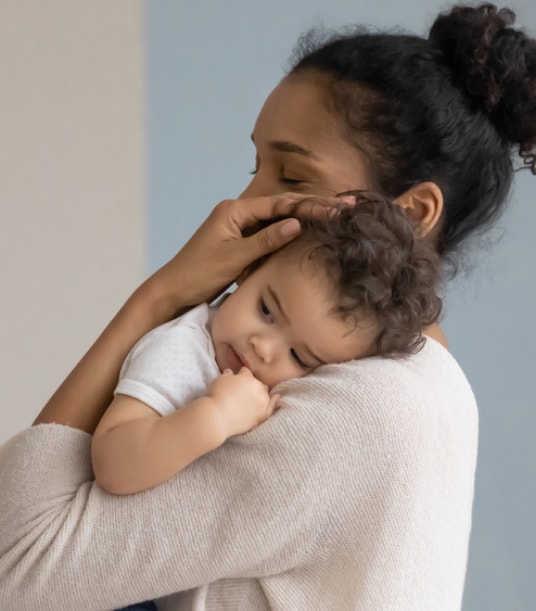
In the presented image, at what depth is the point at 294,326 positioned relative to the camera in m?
1.00

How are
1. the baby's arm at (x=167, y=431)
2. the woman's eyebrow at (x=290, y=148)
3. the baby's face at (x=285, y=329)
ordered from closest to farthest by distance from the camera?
1. the baby's arm at (x=167, y=431)
2. the baby's face at (x=285, y=329)
3. the woman's eyebrow at (x=290, y=148)

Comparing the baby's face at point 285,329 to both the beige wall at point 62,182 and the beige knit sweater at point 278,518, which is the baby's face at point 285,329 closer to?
the beige knit sweater at point 278,518

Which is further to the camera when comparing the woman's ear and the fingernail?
the woman's ear

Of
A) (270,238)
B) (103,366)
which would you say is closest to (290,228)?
(270,238)

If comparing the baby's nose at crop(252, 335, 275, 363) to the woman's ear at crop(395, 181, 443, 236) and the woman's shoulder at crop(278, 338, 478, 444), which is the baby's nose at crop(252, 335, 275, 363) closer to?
the woman's shoulder at crop(278, 338, 478, 444)

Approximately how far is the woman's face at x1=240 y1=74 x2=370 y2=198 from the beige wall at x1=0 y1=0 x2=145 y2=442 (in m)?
1.12

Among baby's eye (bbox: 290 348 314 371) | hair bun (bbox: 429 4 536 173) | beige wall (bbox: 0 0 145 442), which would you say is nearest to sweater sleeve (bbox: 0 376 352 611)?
baby's eye (bbox: 290 348 314 371)

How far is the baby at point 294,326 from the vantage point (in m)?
0.94

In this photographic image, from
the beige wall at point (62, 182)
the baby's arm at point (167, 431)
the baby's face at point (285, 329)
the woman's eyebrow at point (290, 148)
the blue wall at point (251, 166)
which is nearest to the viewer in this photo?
the baby's arm at point (167, 431)

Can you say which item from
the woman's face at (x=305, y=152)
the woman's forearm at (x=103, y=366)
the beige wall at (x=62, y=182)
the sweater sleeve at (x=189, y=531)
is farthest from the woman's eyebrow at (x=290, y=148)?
the beige wall at (x=62, y=182)

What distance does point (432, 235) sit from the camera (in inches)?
47.7

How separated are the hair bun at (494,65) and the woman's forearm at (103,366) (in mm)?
452

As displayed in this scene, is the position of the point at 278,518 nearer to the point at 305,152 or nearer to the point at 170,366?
the point at 170,366

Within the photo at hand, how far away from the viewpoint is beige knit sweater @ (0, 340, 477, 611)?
2.92 feet
